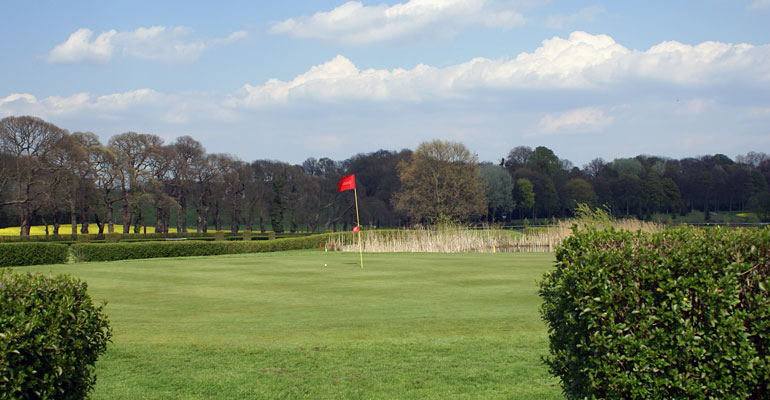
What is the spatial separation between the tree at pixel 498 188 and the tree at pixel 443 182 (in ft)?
58.4

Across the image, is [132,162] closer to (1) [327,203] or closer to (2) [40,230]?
(2) [40,230]

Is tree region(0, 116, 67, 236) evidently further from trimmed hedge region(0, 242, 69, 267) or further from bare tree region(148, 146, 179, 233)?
trimmed hedge region(0, 242, 69, 267)

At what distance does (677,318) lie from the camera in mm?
4121

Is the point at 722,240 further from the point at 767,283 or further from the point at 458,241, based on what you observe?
the point at 458,241

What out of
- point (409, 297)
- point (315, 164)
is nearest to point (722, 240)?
point (409, 297)

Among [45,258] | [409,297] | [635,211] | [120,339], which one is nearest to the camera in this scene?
[120,339]

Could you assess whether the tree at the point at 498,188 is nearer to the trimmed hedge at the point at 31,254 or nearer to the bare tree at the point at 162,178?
the bare tree at the point at 162,178

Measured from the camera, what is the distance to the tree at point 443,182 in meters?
66.4

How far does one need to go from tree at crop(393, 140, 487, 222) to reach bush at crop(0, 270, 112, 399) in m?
61.6

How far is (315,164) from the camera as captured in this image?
11812 cm

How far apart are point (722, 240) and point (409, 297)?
1031 centimetres

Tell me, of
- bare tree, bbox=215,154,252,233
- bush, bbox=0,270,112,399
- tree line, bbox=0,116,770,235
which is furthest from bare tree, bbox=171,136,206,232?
bush, bbox=0,270,112,399

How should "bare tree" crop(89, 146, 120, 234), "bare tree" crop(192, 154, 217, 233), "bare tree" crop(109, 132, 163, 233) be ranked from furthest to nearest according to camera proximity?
"bare tree" crop(192, 154, 217, 233) < "bare tree" crop(109, 132, 163, 233) < "bare tree" crop(89, 146, 120, 234)

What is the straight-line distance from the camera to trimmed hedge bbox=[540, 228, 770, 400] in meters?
4.09
